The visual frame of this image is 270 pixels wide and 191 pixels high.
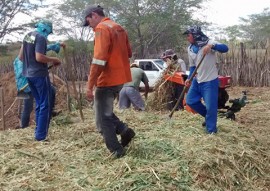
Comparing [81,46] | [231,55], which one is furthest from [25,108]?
[81,46]

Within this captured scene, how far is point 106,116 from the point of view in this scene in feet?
13.6

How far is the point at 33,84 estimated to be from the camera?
540 cm

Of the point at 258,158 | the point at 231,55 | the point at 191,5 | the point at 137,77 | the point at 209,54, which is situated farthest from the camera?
the point at 191,5

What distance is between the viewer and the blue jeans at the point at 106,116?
4.12m

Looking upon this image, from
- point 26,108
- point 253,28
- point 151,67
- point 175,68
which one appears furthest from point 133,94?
point 253,28

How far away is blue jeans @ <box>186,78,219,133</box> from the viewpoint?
504 centimetres

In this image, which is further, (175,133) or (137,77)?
(137,77)

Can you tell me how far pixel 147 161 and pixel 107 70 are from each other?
3.44 feet

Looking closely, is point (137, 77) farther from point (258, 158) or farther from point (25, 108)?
point (258, 158)

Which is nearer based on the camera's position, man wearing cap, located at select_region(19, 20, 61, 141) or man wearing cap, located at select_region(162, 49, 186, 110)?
man wearing cap, located at select_region(19, 20, 61, 141)

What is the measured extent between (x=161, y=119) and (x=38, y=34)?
7.67 ft

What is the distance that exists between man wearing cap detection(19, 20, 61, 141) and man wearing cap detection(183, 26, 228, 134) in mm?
1982

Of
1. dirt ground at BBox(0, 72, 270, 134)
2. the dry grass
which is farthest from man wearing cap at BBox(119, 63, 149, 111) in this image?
the dry grass

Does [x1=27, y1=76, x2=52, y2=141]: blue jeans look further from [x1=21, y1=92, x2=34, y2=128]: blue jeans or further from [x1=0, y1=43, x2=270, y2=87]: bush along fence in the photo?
[x1=0, y1=43, x2=270, y2=87]: bush along fence
